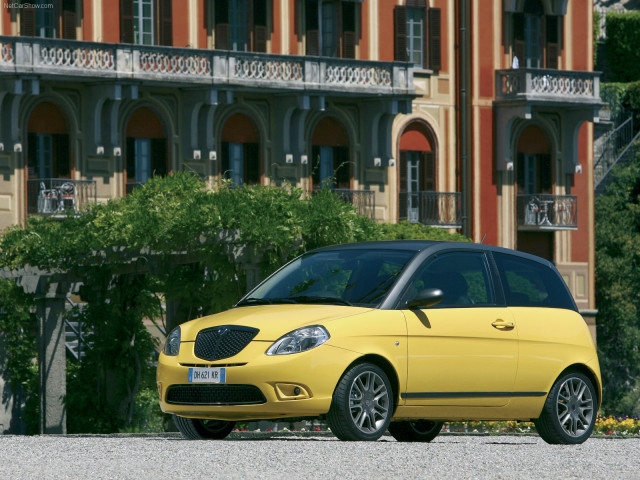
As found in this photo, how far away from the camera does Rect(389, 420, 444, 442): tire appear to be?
53.3ft

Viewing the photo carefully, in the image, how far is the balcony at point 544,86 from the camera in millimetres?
46906

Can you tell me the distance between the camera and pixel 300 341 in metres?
13.9

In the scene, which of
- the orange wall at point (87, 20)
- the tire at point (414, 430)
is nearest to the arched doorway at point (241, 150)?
the orange wall at point (87, 20)

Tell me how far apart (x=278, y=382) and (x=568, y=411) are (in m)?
3.32

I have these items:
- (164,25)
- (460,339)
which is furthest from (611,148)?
(460,339)

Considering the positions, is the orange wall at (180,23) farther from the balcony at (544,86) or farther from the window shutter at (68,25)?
the balcony at (544,86)

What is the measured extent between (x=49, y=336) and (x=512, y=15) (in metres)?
25.2

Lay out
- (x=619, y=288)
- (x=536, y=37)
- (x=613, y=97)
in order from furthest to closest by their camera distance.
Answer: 1. (x=613, y=97)
2. (x=619, y=288)
3. (x=536, y=37)

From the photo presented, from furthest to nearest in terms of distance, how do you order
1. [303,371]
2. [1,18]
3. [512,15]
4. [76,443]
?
[512,15] → [1,18] → [76,443] → [303,371]

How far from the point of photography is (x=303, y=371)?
13.8 m

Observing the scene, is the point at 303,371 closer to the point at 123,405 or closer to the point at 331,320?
the point at 331,320

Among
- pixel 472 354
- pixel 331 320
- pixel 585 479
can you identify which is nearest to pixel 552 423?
pixel 472 354

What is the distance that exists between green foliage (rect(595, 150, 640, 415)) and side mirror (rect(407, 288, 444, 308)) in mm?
32939

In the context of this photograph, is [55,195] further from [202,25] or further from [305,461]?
[305,461]
